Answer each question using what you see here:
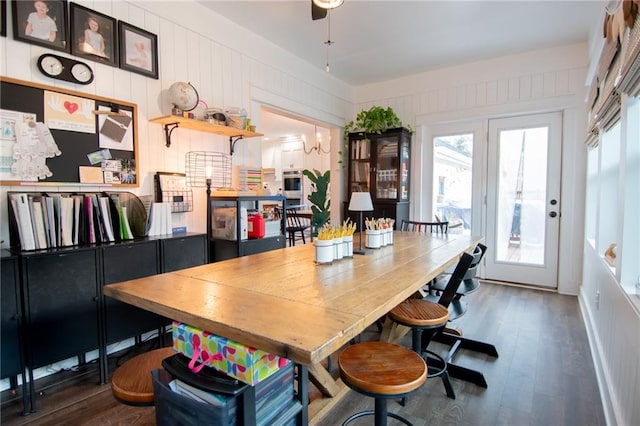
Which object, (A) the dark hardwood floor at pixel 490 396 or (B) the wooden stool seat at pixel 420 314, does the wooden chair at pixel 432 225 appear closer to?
(A) the dark hardwood floor at pixel 490 396

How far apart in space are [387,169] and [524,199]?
1.76 metres

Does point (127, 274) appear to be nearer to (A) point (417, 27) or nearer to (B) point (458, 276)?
(B) point (458, 276)

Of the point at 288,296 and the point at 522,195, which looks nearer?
the point at 288,296

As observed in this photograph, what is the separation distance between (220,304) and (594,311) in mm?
2984

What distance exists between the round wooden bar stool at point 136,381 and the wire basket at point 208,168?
76.0 inches

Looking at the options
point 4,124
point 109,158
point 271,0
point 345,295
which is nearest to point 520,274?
point 345,295

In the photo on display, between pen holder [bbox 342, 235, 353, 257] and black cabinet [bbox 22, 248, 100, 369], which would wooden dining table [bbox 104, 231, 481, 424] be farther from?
black cabinet [bbox 22, 248, 100, 369]

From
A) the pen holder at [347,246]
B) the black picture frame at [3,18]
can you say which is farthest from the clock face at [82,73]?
the pen holder at [347,246]

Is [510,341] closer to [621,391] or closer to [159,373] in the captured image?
[621,391]

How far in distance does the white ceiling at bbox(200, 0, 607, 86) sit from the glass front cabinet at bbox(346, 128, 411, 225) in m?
0.99

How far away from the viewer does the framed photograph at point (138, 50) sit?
98.2 inches

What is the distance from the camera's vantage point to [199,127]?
2.92m

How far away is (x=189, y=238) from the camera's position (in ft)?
8.64

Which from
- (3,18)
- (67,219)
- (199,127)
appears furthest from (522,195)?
(3,18)
